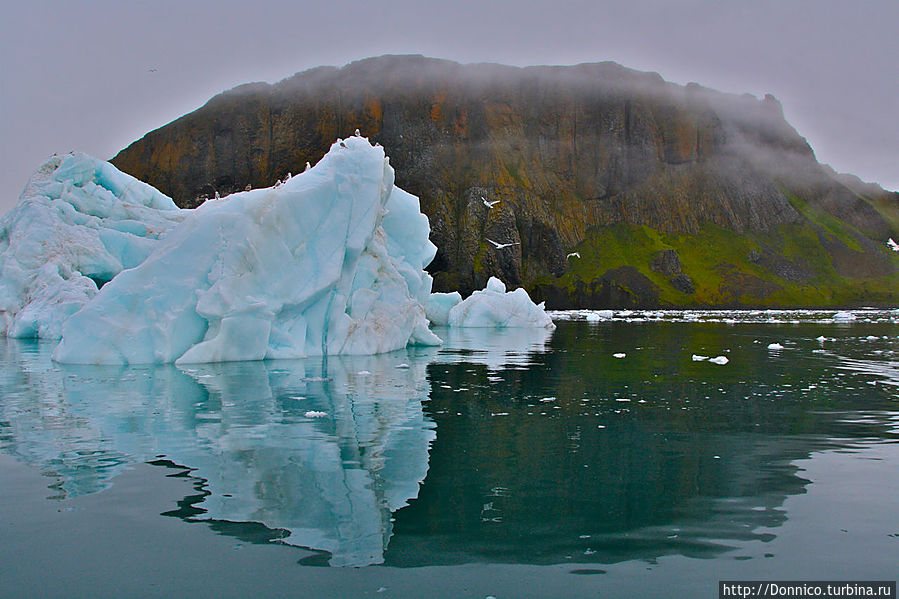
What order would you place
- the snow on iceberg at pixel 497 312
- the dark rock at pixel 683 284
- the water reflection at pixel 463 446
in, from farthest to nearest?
the dark rock at pixel 683 284 → the snow on iceberg at pixel 497 312 → the water reflection at pixel 463 446

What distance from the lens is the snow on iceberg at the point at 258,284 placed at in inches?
850

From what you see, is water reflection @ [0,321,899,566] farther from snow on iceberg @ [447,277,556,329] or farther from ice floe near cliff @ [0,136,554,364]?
snow on iceberg @ [447,277,556,329]

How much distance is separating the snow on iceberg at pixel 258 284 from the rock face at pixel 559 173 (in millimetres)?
85591

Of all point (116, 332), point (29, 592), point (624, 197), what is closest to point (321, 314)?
point (116, 332)

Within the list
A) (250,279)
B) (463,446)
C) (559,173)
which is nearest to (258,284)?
(250,279)

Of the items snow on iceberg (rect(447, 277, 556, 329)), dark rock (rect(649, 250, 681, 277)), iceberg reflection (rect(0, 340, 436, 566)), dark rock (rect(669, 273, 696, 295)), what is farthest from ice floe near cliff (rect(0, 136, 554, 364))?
dark rock (rect(649, 250, 681, 277))

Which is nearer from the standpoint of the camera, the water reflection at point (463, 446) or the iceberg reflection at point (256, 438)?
the water reflection at point (463, 446)

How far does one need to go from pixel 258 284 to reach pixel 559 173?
128 m

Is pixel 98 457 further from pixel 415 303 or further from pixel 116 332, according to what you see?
pixel 415 303

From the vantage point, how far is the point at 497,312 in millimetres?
51094

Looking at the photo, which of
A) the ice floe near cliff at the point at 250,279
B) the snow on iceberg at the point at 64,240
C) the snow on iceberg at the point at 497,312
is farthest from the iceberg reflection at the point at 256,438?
the snow on iceberg at the point at 497,312

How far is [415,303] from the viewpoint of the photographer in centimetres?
2933

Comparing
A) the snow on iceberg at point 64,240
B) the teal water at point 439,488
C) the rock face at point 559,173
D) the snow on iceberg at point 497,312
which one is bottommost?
the teal water at point 439,488

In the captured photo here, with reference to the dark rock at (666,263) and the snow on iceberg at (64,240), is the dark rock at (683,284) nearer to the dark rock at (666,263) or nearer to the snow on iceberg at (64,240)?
the dark rock at (666,263)
